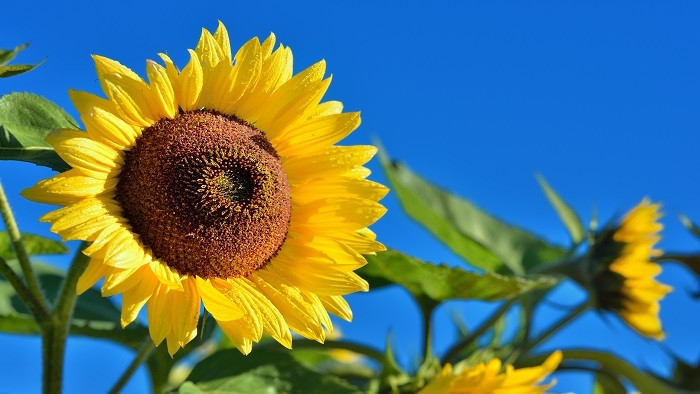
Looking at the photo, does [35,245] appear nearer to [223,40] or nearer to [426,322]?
[223,40]

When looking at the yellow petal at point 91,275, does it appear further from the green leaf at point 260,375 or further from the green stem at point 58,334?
the green leaf at point 260,375

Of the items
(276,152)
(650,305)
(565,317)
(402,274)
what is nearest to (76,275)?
(276,152)

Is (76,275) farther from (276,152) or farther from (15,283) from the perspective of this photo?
(276,152)


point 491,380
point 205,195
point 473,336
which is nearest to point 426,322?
point 473,336

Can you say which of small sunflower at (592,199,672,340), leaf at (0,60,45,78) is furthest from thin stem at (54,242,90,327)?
small sunflower at (592,199,672,340)

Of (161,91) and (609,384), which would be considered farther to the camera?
(609,384)
